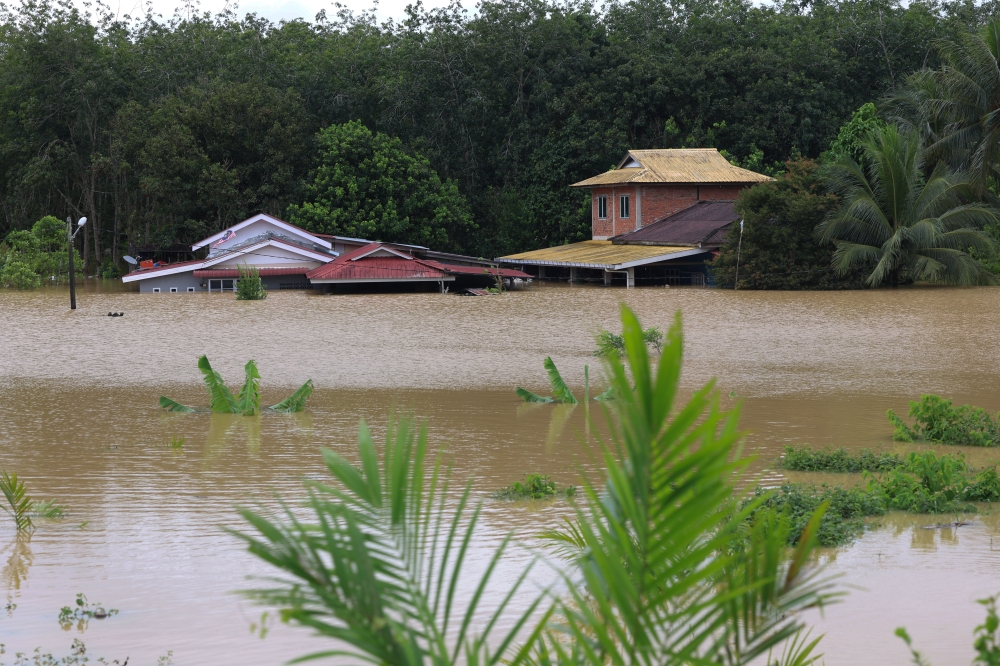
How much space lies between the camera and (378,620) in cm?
205

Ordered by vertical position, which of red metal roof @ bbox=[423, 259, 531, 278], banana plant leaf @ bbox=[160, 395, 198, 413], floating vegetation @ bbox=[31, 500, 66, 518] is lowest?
floating vegetation @ bbox=[31, 500, 66, 518]

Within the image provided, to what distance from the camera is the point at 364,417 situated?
14.6m

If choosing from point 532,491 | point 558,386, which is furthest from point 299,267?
point 532,491

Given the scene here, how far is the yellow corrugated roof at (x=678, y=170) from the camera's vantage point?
Answer: 139ft

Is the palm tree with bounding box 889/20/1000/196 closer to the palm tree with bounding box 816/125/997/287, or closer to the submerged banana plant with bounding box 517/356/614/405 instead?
the palm tree with bounding box 816/125/997/287

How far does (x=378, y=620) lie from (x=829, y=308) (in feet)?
92.8

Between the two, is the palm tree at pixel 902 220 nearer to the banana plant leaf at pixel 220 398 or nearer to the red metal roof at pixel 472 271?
the red metal roof at pixel 472 271

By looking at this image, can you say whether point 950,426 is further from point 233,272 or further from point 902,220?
point 233,272

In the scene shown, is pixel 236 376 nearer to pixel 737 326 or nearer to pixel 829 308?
pixel 737 326

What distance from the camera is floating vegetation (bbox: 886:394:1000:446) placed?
39.7 ft

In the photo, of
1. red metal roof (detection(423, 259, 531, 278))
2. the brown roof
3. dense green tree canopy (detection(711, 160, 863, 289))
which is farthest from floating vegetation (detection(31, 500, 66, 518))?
the brown roof

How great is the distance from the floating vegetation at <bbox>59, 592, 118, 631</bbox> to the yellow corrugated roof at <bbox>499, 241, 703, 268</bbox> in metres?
31.6

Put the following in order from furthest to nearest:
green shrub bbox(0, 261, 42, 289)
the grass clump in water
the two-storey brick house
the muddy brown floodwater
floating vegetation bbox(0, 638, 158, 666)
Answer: the two-storey brick house
green shrub bbox(0, 261, 42, 289)
the grass clump in water
the muddy brown floodwater
floating vegetation bbox(0, 638, 158, 666)

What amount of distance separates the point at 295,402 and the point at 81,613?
8.51 meters
